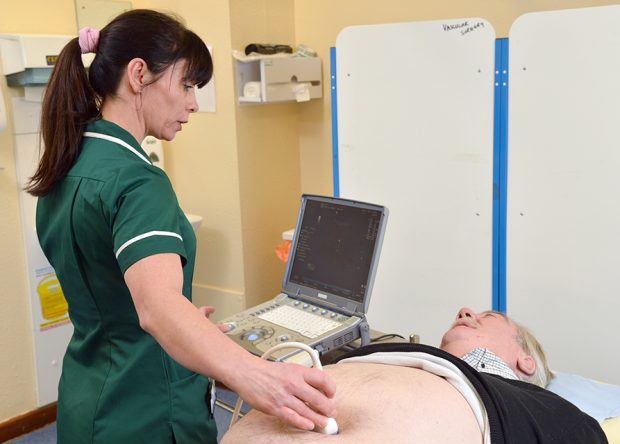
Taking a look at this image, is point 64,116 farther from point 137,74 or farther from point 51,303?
point 51,303

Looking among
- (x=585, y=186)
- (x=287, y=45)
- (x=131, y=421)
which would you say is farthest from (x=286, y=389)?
(x=287, y=45)

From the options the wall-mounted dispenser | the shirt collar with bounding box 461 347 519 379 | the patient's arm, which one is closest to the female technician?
the patient's arm

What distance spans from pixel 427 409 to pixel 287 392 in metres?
0.22

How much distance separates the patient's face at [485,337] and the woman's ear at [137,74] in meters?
0.88

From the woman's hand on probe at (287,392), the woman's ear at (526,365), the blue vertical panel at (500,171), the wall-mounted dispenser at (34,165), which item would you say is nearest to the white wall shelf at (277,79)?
the wall-mounted dispenser at (34,165)

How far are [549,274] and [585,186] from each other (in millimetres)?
289

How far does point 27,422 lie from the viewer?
2822 mm

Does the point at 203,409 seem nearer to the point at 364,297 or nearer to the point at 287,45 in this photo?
the point at 364,297

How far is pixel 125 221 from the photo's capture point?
1.06m

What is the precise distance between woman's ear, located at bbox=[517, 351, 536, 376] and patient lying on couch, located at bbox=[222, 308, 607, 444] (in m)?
Result: 0.26

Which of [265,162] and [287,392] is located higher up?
[265,162]

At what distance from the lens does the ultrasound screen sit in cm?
177

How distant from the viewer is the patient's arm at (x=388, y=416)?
891 mm

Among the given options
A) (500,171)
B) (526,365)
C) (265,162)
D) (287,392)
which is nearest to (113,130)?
(287,392)
